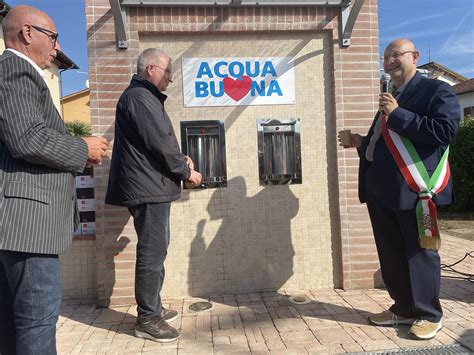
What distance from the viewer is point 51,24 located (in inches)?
82.5

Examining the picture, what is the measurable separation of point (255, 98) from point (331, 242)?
1.63m

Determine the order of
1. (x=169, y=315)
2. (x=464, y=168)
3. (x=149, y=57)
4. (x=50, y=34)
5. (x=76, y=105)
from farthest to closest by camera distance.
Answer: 1. (x=76, y=105)
2. (x=464, y=168)
3. (x=169, y=315)
4. (x=149, y=57)
5. (x=50, y=34)

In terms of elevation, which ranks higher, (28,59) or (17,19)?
(17,19)

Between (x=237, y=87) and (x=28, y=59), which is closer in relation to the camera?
(x=28, y=59)

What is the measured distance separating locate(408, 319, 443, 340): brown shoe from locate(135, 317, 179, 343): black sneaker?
1734mm

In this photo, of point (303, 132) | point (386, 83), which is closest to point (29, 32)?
point (386, 83)

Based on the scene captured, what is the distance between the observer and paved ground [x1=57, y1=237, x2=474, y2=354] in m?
2.98

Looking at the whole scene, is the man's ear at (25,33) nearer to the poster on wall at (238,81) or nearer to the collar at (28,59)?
the collar at (28,59)

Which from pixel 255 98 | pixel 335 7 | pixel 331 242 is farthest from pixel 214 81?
pixel 331 242

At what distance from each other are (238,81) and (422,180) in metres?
1.95

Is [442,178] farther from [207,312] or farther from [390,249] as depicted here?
[207,312]

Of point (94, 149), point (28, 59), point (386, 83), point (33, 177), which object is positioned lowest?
point (33, 177)

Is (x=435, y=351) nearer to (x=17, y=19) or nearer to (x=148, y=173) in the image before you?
(x=148, y=173)

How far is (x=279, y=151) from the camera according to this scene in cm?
418
